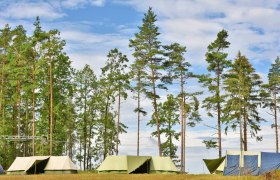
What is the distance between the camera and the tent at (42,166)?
34.1 metres

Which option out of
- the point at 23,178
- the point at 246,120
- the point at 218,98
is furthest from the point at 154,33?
the point at 23,178

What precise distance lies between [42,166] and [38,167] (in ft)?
0.94

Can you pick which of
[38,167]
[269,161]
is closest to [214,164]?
[269,161]

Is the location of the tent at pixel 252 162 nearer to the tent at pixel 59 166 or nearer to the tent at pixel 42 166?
the tent at pixel 59 166

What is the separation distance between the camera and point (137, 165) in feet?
108

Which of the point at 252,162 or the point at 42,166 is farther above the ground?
the point at 252,162

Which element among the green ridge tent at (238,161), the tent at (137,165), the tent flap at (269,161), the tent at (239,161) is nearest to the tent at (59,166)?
the tent at (137,165)

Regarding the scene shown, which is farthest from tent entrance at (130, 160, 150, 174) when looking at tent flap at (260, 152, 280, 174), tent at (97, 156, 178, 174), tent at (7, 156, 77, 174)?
tent flap at (260, 152, 280, 174)

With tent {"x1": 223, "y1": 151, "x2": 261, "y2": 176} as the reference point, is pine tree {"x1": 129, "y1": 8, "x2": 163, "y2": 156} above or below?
above

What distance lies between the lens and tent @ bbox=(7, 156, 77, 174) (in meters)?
34.1

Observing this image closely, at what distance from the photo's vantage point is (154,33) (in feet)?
145

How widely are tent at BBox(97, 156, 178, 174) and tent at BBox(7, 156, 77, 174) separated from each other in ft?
8.59

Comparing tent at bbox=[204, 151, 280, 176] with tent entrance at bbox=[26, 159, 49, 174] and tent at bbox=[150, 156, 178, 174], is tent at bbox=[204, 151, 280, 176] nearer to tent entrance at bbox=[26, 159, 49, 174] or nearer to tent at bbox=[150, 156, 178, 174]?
tent at bbox=[150, 156, 178, 174]

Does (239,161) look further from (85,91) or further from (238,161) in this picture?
(85,91)
